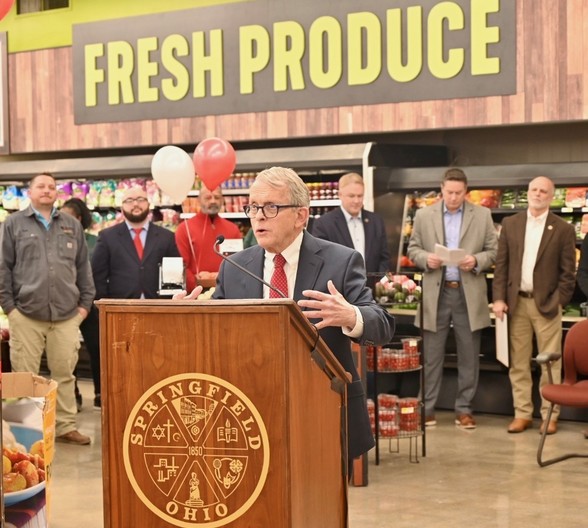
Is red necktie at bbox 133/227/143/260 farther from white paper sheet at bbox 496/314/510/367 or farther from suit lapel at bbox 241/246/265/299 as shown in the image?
suit lapel at bbox 241/246/265/299

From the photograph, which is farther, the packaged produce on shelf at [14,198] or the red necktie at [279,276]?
the packaged produce on shelf at [14,198]

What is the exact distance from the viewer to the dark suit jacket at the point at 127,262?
8.01 metres

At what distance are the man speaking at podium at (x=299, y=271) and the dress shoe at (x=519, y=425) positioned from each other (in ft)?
13.8

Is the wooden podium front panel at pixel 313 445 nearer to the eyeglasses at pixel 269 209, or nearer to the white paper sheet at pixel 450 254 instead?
the eyeglasses at pixel 269 209

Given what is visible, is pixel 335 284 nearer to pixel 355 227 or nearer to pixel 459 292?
pixel 355 227

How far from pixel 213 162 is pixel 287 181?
4.94 meters

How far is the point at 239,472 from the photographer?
2619 millimetres

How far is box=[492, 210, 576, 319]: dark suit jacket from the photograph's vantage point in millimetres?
7371

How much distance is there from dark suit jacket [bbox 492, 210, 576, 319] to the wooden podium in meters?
4.96

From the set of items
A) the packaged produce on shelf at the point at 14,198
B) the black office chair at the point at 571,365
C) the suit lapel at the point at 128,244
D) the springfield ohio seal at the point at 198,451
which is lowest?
the black office chair at the point at 571,365

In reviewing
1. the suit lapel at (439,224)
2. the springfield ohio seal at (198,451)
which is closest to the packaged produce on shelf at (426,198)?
the suit lapel at (439,224)

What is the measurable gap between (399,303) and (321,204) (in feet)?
7.99

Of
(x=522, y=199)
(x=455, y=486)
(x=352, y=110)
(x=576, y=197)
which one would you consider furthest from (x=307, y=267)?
(x=352, y=110)

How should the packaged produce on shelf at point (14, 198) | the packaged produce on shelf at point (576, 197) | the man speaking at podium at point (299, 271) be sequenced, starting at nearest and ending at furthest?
the man speaking at podium at point (299, 271)
the packaged produce on shelf at point (576, 197)
the packaged produce on shelf at point (14, 198)
